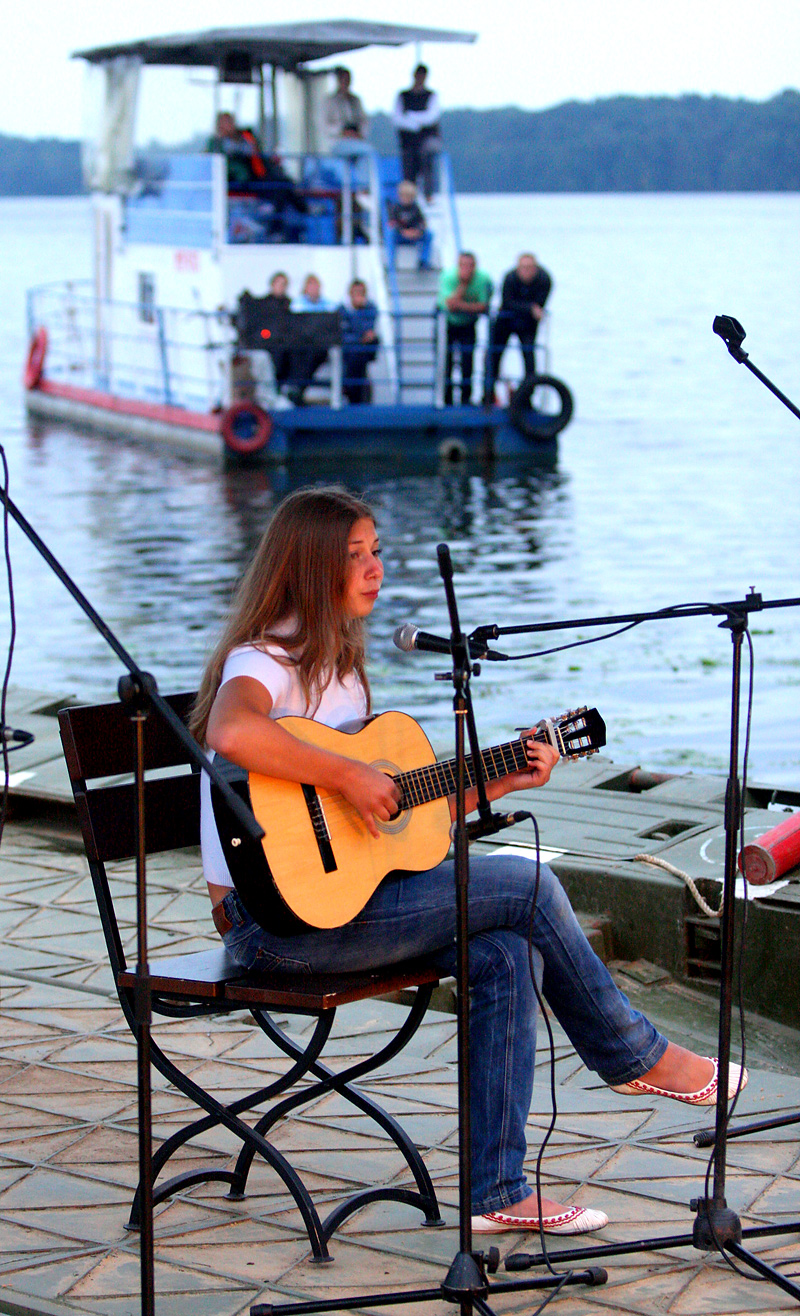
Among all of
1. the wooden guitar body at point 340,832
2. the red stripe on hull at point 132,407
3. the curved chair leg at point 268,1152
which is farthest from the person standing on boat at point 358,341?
the curved chair leg at point 268,1152

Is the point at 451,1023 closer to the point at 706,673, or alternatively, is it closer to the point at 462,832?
the point at 462,832

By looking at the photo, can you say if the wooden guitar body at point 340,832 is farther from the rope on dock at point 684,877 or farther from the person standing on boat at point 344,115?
the person standing on boat at point 344,115

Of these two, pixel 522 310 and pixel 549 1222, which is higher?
pixel 522 310

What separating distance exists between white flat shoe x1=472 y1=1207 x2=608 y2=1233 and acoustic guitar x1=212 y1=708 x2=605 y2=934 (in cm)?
63

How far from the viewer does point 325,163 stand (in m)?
21.7

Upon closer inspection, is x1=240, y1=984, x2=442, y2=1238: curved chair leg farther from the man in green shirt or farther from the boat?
the man in green shirt

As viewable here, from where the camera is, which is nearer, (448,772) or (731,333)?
(731,333)

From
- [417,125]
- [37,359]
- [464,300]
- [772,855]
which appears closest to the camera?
[772,855]

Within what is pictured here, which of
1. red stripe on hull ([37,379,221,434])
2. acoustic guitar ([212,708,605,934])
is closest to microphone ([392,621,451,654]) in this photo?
acoustic guitar ([212,708,605,934])

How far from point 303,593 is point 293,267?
1868cm

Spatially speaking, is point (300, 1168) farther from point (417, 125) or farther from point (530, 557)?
point (417, 125)

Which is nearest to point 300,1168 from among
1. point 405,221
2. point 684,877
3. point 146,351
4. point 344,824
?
point 344,824

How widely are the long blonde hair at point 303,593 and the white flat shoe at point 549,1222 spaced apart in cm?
103

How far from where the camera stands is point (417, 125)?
21.0 metres
